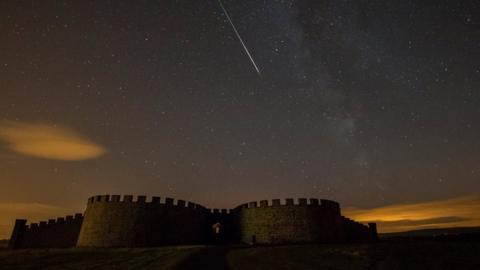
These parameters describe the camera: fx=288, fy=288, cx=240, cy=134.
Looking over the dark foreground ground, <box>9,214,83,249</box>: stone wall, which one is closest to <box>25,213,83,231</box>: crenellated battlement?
<box>9,214,83,249</box>: stone wall

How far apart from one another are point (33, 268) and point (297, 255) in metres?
14.1

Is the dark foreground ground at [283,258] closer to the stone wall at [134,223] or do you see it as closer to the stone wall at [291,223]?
the stone wall at [134,223]

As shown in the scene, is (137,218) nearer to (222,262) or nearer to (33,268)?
(33,268)

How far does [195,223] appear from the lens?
25828mm

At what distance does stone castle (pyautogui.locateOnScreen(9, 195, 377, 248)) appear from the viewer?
75.2 ft

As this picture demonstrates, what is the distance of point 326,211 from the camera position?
2542cm

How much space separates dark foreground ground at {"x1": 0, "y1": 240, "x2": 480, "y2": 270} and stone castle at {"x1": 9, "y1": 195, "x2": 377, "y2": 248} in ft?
12.9

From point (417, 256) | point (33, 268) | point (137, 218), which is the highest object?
point (137, 218)

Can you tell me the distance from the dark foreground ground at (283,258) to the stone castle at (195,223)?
3927 millimetres

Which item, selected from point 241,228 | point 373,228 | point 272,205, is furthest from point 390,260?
point 373,228

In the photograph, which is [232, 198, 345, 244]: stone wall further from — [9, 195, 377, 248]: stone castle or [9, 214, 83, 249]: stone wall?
[9, 214, 83, 249]: stone wall

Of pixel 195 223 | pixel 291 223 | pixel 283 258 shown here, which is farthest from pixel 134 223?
pixel 283 258

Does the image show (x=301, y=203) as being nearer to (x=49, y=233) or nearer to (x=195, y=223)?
(x=195, y=223)

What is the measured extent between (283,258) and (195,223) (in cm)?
1375
